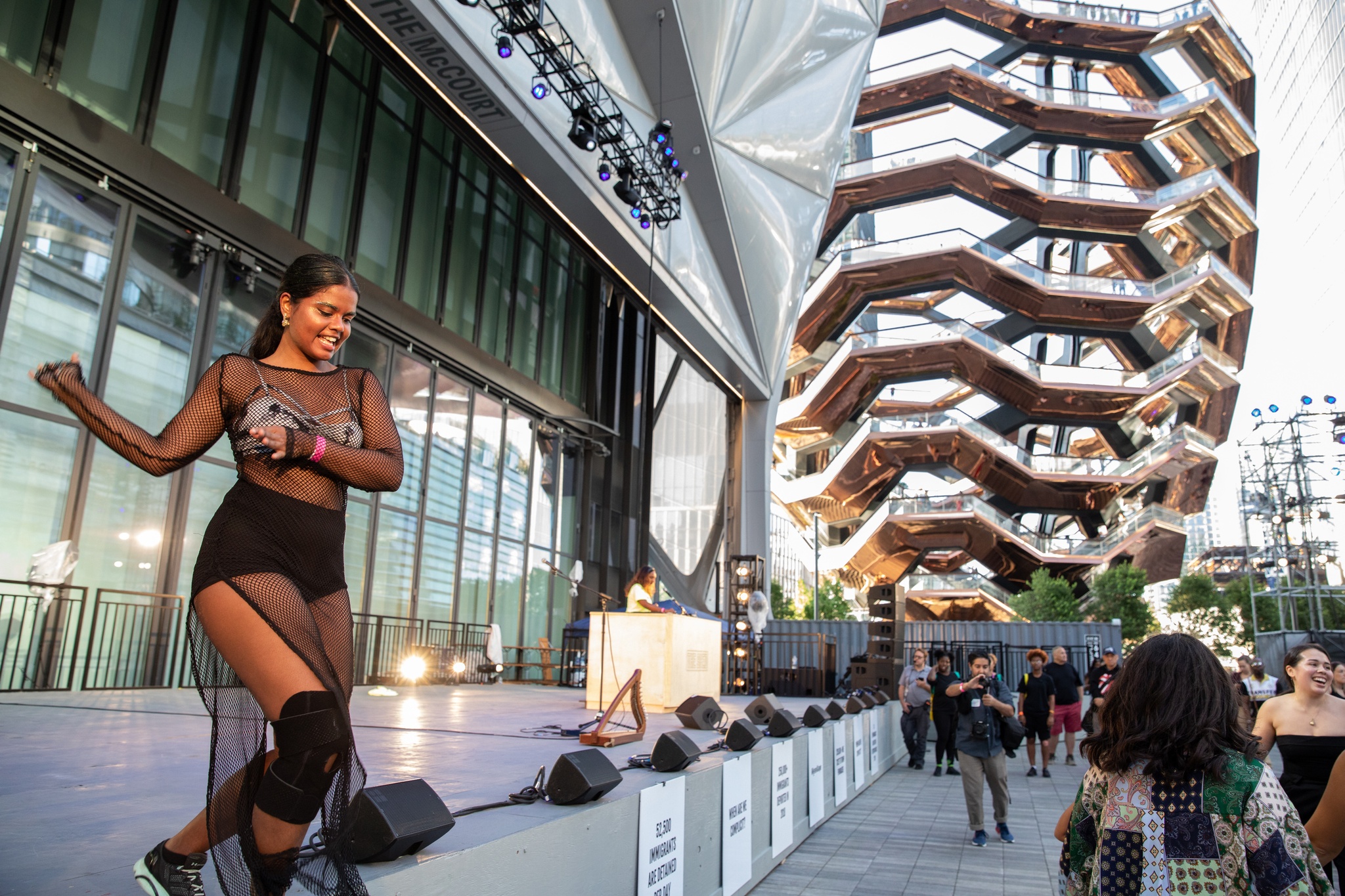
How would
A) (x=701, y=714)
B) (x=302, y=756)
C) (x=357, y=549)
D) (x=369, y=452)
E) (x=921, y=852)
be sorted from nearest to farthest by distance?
(x=302, y=756)
(x=369, y=452)
(x=701, y=714)
(x=921, y=852)
(x=357, y=549)

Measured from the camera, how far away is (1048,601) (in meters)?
39.1

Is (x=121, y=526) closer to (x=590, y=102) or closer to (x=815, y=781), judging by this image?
(x=590, y=102)

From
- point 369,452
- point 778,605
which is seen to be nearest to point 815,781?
point 369,452

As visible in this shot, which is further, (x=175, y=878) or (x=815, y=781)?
(x=815, y=781)

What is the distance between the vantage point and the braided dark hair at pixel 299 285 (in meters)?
2.18

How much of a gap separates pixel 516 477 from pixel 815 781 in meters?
13.8

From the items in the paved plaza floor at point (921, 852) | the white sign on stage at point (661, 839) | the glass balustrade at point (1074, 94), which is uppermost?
the glass balustrade at point (1074, 94)

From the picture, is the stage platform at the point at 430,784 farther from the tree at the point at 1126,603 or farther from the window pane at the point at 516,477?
the tree at the point at 1126,603

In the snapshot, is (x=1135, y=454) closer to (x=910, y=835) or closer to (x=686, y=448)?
(x=686, y=448)

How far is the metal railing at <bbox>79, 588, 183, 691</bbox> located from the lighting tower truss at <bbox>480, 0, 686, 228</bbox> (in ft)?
30.1

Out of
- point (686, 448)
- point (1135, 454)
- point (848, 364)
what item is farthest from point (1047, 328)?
point (686, 448)

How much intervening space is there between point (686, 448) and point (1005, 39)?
113ft

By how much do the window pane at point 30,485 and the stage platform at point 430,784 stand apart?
2057 mm

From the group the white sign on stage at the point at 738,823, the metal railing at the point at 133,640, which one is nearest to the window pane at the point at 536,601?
the metal railing at the point at 133,640
